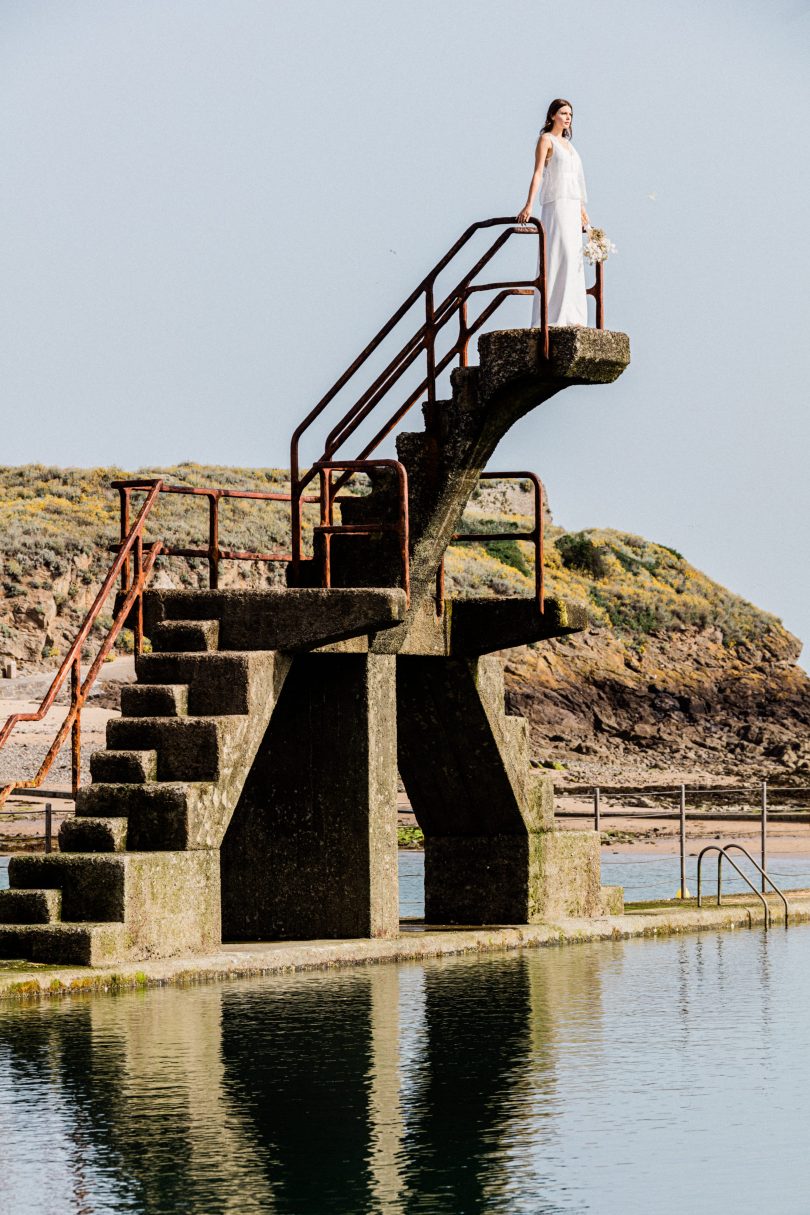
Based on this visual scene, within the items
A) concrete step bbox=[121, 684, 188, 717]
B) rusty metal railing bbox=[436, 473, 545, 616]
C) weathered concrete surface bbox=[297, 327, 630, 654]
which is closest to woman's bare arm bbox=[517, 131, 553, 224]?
weathered concrete surface bbox=[297, 327, 630, 654]

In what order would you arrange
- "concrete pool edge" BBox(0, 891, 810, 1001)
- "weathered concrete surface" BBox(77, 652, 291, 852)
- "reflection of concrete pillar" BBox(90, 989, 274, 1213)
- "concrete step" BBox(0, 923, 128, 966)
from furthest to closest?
"weathered concrete surface" BBox(77, 652, 291, 852) → "concrete step" BBox(0, 923, 128, 966) → "concrete pool edge" BBox(0, 891, 810, 1001) → "reflection of concrete pillar" BBox(90, 989, 274, 1213)

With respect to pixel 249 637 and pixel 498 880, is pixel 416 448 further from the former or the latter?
pixel 498 880

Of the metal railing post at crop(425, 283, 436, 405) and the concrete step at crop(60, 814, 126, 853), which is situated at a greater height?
the metal railing post at crop(425, 283, 436, 405)

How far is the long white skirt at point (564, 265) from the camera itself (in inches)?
714

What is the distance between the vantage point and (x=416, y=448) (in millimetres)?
18172

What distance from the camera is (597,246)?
18.6m

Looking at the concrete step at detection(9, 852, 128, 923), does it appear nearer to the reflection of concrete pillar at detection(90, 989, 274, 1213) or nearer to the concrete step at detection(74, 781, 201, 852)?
the concrete step at detection(74, 781, 201, 852)

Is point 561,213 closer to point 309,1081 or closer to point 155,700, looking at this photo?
point 155,700

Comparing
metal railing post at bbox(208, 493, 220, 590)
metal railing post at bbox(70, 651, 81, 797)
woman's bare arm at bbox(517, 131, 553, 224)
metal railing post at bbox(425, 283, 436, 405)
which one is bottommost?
metal railing post at bbox(70, 651, 81, 797)

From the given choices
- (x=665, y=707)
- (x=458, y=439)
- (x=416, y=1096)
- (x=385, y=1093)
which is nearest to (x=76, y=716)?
(x=458, y=439)

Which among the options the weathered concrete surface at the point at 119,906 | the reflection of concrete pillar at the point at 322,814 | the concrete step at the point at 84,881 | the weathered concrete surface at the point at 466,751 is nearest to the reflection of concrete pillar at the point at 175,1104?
the weathered concrete surface at the point at 119,906

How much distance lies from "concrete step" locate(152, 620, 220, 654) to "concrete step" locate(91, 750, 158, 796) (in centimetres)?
97

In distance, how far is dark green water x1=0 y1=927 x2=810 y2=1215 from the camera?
9.66m

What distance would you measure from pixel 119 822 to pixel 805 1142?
6590mm
